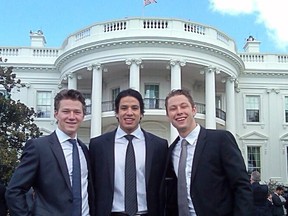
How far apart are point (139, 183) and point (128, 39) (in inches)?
837

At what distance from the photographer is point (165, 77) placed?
27.3 m

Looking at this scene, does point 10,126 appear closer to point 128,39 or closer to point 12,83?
point 12,83

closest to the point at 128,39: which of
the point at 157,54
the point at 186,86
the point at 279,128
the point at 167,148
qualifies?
the point at 157,54

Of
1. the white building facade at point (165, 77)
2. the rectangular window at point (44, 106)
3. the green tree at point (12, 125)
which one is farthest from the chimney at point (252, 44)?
the green tree at point (12, 125)

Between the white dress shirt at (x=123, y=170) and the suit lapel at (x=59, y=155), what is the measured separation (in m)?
0.48

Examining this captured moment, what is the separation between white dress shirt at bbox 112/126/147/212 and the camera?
4.16 meters

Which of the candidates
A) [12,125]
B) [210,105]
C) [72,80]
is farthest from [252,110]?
[12,125]

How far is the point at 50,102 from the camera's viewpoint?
1155 inches

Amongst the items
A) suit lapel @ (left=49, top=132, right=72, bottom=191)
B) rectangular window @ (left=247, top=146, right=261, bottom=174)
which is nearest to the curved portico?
rectangular window @ (left=247, top=146, right=261, bottom=174)

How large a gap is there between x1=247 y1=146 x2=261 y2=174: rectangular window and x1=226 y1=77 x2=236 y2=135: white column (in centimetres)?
312

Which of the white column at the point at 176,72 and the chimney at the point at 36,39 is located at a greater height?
the chimney at the point at 36,39

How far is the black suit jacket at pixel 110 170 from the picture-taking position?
4.16 m

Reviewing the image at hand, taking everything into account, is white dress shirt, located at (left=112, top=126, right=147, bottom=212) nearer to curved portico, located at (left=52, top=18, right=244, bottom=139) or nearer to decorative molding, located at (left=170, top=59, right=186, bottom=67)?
curved portico, located at (left=52, top=18, right=244, bottom=139)

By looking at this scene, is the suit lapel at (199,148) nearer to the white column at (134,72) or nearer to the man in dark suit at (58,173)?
the man in dark suit at (58,173)
